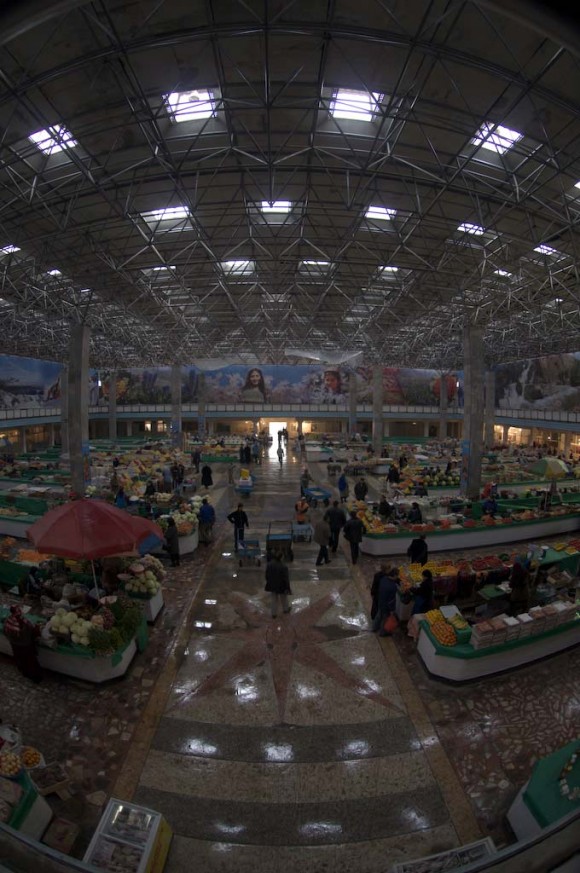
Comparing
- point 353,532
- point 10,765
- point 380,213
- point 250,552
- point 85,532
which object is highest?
point 380,213

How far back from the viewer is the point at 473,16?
20.2 feet

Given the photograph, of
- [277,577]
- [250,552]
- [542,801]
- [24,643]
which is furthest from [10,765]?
[250,552]

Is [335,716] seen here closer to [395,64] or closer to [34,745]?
[34,745]

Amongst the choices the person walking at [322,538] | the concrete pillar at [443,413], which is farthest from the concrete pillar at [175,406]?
the person walking at [322,538]

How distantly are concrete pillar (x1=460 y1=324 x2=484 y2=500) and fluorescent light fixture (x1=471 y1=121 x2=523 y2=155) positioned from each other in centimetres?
931

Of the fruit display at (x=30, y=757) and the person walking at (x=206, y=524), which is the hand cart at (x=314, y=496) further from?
the fruit display at (x=30, y=757)

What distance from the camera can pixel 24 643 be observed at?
5.94 metres

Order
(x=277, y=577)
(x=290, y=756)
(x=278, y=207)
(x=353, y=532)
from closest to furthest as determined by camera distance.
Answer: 1. (x=290, y=756)
2. (x=277, y=577)
3. (x=353, y=532)
4. (x=278, y=207)

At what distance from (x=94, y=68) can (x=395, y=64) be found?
196 inches

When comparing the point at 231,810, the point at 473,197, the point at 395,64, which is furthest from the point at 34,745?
the point at 473,197

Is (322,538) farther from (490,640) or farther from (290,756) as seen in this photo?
(290,756)

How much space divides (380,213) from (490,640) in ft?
35.7

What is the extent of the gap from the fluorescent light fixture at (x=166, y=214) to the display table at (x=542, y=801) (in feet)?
42.3

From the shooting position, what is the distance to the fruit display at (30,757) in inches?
172
